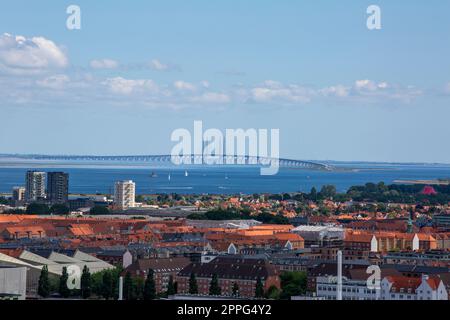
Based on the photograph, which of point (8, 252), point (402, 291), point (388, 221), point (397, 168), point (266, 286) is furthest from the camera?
point (397, 168)

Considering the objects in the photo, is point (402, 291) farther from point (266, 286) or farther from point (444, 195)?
point (444, 195)

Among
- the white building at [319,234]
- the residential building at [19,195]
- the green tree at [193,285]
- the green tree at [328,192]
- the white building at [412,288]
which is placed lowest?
the green tree at [193,285]

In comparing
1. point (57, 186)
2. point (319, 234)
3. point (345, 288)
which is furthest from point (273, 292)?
point (57, 186)

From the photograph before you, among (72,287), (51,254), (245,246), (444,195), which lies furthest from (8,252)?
(444,195)

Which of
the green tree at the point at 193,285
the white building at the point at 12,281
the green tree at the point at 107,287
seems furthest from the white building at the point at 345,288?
the white building at the point at 12,281

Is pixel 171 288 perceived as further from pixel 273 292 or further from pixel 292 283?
pixel 292 283

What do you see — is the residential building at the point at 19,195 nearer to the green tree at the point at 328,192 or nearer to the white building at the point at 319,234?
the green tree at the point at 328,192
